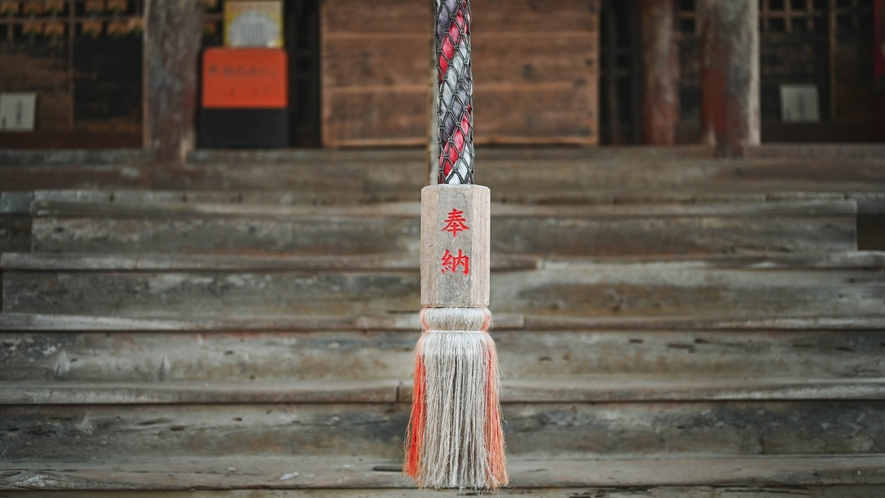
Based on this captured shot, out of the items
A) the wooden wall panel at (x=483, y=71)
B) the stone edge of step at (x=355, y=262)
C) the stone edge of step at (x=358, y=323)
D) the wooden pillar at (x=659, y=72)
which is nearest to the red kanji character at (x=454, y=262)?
the stone edge of step at (x=358, y=323)

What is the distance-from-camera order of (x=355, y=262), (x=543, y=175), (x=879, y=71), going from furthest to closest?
(x=879, y=71) → (x=543, y=175) → (x=355, y=262)

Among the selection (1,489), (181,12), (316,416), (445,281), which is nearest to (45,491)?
(1,489)

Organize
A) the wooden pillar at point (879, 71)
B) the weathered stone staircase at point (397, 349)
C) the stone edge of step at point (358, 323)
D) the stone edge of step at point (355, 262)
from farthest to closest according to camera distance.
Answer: the wooden pillar at point (879, 71) < the stone edge of step at point (355, 262) < the stone edge of step at point (358, 323) < the weathered stone staircase at point (397, 349)

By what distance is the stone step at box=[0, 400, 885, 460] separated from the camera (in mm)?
2602

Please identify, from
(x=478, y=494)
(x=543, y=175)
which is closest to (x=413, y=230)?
(x=543, y=175)

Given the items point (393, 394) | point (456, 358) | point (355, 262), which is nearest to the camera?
point (456, 358)

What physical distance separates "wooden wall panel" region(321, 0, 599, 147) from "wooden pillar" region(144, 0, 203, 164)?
119 centimetres

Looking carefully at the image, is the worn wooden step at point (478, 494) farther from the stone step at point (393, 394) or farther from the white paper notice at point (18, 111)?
the white paper notice at point (18, 111)

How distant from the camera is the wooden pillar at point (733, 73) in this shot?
13.7ft

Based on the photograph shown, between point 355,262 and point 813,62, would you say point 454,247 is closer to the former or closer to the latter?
point 355,262

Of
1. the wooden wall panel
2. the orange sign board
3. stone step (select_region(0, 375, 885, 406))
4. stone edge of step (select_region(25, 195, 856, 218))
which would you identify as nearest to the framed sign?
the orange sign board

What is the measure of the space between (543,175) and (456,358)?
7.73 feet

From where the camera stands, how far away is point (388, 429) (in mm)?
2604

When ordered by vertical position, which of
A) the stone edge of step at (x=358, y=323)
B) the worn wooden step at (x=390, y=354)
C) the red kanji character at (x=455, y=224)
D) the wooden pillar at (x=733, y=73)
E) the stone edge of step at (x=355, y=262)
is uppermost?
the wooden pillar at (x=733, y=73)
